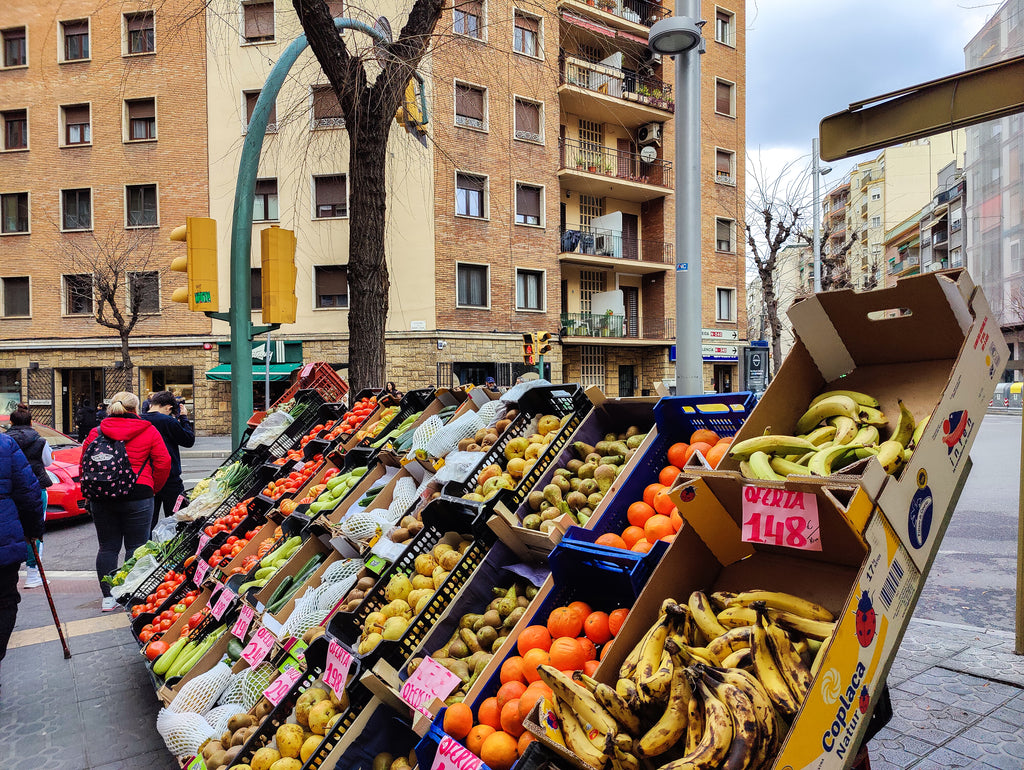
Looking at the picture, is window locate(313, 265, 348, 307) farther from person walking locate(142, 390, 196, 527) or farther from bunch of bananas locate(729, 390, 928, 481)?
bunch of bananas locate(729, 390, 928, 481)

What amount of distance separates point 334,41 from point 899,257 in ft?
236

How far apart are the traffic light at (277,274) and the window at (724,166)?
25.5 metres

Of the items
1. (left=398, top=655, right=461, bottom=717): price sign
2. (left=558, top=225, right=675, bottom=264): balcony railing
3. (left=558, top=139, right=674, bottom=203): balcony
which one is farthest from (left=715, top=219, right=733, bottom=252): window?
(left=398, top=655, right=461, bottom=717): price sign

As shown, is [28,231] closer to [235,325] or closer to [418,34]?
[235,325]

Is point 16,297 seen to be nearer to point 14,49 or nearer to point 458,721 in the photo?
point 14,49

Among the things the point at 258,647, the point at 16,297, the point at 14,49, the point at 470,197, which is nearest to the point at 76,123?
the point at 14,49

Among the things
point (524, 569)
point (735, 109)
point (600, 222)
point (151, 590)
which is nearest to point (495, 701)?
point (524, 569)

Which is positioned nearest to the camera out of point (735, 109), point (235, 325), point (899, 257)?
point (235, 325)

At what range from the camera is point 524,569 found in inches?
105

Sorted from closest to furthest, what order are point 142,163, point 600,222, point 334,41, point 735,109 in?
1. point 334,41
2. point 142,163
3. point 600,222
4. point 735,109

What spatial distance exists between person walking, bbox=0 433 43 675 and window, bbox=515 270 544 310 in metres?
20.8

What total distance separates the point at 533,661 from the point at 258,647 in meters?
1.84

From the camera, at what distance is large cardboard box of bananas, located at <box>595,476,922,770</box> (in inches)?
59.8

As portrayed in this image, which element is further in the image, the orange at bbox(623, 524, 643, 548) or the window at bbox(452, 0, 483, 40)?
the window at bbox(452, 0, 483, 40)
